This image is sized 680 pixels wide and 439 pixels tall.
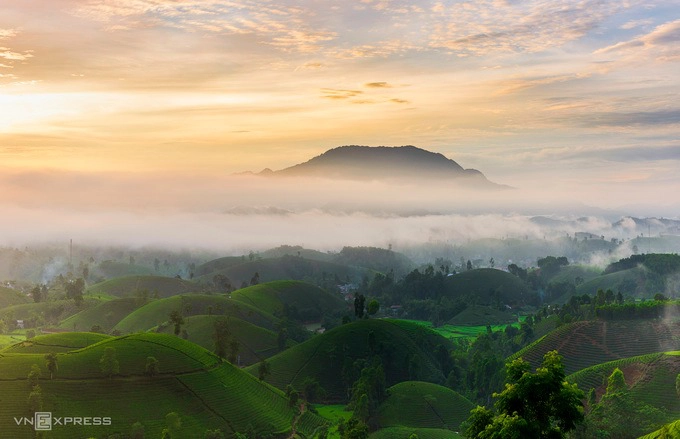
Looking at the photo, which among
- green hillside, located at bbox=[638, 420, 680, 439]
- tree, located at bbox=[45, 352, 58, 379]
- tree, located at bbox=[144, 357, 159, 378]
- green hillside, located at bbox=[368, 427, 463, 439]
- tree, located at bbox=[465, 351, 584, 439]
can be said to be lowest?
green hillside, located at bbox=[368, 427, 463, 439]

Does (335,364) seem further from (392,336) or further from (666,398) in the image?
(666,398)

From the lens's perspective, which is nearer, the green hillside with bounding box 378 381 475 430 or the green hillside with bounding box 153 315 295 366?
the green hillside with bounding box 378 381 475 430

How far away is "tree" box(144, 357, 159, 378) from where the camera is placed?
10494 cm

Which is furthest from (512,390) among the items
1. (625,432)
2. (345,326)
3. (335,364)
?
(345,326)

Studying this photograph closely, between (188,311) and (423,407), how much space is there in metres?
90.6

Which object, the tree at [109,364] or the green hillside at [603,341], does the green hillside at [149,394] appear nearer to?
the tree at [109,364]

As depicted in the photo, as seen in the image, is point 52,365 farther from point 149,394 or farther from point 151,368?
point 149,394

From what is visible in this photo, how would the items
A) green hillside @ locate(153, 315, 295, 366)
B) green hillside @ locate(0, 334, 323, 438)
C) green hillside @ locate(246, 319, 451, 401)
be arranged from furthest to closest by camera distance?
1. green hillside @ locate(153, 315, 295, 366)
2. green hillside @ locate(246, 319, 451, 401)
3. green hillside @ locate(0, 334, 323, 438)

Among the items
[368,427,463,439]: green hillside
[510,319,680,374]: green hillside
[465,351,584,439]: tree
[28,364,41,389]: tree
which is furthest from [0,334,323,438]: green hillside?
[465,351,584,439]: tree

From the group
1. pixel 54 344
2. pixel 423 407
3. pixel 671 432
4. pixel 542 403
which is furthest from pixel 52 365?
pixel 671 432

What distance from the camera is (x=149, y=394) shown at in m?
101

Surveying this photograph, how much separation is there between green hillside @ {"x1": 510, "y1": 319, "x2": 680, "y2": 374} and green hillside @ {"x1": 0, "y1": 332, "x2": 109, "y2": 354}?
278 ft

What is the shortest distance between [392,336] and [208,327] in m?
44.4

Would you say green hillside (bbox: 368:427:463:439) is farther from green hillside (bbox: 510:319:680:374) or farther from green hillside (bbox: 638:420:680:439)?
green hillside (bbox: 638:420:680:439)
